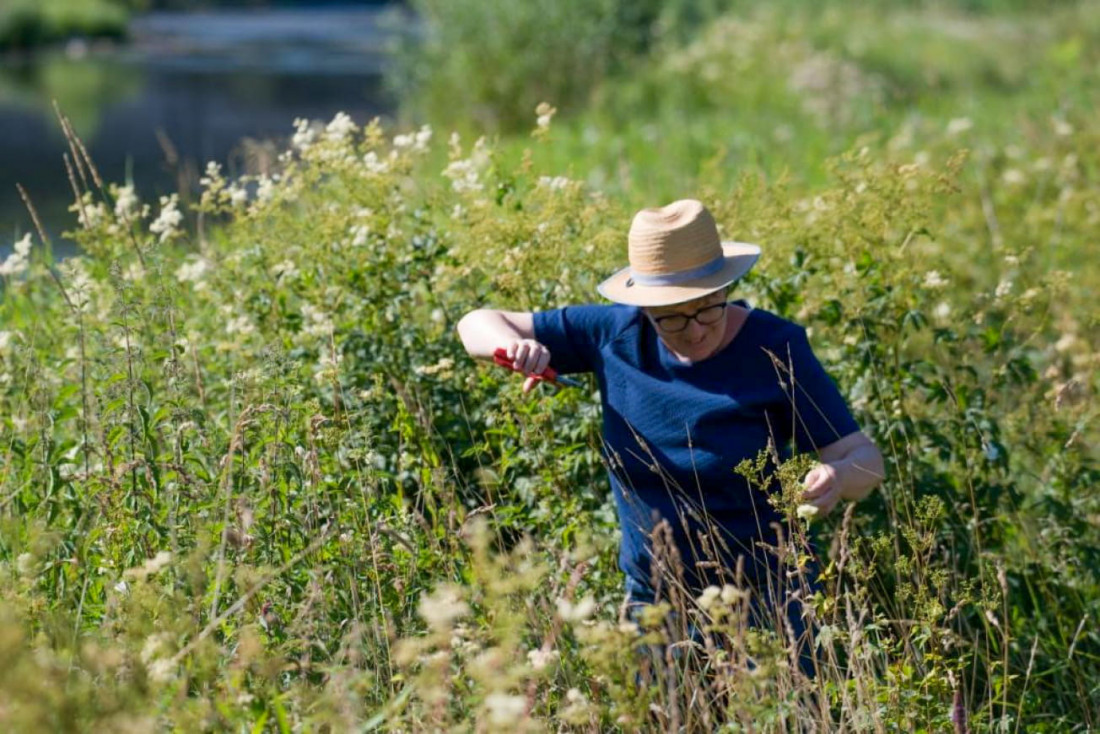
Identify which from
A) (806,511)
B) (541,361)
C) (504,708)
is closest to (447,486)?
(541,361)

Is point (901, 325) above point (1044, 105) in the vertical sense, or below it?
above

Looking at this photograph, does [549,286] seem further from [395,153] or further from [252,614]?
[252,614]

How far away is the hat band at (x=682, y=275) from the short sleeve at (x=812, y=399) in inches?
9.0

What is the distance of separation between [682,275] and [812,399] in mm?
394

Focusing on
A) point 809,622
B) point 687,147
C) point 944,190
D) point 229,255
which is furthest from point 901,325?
point 687,147

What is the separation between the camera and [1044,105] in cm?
1120

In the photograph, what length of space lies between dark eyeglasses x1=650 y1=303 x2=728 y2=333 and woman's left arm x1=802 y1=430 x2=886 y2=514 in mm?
379

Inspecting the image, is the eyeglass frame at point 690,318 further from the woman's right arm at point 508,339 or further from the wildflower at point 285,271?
the wildflower at point 285,271

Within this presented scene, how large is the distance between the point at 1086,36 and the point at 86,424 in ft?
51.5

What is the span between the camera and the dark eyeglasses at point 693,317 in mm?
3143

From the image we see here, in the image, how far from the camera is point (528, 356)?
3.17 meters

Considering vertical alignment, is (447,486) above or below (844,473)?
below

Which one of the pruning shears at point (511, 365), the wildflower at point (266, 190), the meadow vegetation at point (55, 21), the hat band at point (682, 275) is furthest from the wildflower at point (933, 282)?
the meadow vegetation at point (55, 21)

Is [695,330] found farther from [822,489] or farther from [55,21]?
[55,21]
